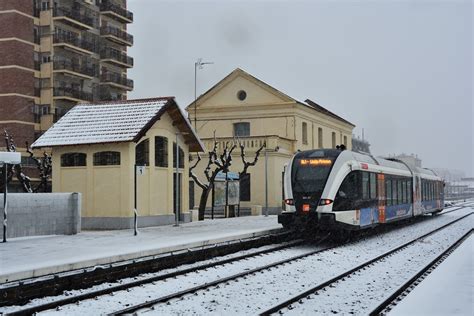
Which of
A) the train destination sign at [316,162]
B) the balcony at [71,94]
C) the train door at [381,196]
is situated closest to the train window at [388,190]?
the train door at [381,196]

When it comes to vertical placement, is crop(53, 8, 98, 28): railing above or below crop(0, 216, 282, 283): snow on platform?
above

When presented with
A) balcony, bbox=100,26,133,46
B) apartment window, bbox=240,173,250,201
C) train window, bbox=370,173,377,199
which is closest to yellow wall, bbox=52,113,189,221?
train window, bbox=370,173,377,199

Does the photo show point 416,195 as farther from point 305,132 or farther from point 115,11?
point 115,11

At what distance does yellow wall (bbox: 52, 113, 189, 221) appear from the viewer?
76.5 feet

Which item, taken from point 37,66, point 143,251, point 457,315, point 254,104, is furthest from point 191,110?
point 457,315

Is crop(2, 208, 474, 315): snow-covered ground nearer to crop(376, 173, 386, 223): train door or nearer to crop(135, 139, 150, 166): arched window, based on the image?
crop(376, 173, 386, 223): train door

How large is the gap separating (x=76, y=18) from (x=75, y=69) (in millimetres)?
5090

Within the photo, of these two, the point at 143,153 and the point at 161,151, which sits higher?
the point at 161,151

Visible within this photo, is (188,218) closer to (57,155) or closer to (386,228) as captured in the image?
(57,155)

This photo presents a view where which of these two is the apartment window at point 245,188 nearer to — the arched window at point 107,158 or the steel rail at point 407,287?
the arched window at point 107,158

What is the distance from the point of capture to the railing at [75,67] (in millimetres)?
58906

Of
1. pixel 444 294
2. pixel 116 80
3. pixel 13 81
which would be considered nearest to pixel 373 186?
pixel 444 294

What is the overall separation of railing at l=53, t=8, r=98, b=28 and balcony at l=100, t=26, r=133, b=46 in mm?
1382

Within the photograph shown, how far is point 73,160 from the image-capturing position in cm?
2448
